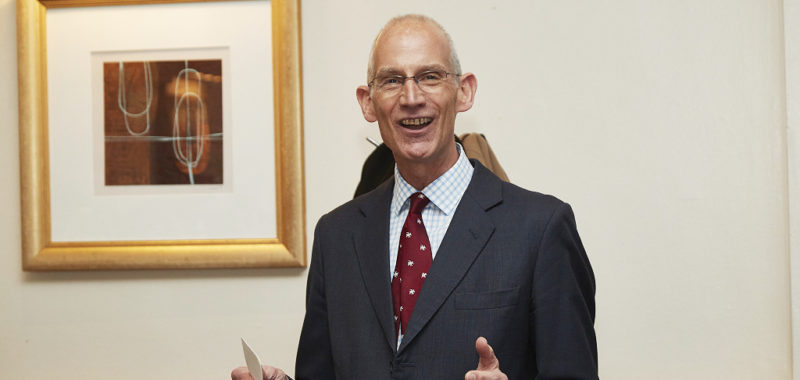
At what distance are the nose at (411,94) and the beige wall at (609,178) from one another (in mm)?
889

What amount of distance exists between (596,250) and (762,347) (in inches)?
21.0

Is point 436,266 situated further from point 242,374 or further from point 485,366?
point 242,374

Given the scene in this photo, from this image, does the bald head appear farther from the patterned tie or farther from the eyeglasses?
the patterned tie

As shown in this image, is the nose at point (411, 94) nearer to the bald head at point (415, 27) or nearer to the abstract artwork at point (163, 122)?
the bald head at point (415, 27)

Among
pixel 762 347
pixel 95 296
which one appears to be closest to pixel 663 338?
pixel 762 347

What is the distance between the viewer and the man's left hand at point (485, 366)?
1001 mm

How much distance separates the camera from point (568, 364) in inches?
44.1

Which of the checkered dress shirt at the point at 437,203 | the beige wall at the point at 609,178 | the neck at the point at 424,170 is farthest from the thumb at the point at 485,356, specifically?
the beige wall at the point at 609,178

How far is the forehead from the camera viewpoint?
124cm

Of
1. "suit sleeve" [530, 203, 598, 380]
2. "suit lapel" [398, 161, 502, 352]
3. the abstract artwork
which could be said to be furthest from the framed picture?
"suit sleeve" [530, 203, 598, 380]

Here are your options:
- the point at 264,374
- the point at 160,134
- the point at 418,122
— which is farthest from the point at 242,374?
the point at 160,134

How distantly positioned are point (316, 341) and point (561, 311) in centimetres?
50

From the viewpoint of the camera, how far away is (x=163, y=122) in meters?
2.19

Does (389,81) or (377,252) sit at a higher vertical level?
(389,81)
